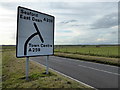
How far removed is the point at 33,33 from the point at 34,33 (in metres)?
0.06

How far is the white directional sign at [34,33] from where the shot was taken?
5.78 m

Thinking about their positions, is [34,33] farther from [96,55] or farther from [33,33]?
[96,55]

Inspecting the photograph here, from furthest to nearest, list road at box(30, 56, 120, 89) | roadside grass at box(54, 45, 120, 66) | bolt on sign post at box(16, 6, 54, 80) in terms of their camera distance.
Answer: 1. roadside grass at box(54, 45, 120, 66)
2. road at box(30, 56, 120, 89)
3. bolt on sign post at box(16, 6, 54, 80)

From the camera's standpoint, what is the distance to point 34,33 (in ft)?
20.9

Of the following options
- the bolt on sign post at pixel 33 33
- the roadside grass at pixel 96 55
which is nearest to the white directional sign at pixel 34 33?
the bolt on sign post at pixel 33 33

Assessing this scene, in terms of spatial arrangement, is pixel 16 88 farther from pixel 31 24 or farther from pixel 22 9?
pixel 22 9

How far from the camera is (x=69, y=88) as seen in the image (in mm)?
4945

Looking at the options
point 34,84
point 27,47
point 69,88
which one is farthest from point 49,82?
point 27,47

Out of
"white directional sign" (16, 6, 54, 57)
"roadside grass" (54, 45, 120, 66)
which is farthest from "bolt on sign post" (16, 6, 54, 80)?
"roadside grass" (54, 45, 120, 66)

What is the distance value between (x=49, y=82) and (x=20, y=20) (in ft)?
9.91

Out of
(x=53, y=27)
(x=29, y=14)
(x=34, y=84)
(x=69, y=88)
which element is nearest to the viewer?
(x=69, y=88)

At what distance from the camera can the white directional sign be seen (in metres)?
5.78

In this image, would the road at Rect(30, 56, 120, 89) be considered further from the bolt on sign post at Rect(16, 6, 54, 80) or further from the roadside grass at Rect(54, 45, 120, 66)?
the roadside grass at Rect(54, 45, 120, 66)

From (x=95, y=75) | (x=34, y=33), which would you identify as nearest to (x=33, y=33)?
(x=34, y=33)
